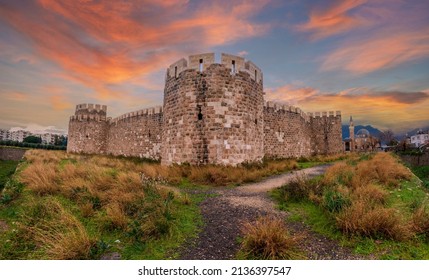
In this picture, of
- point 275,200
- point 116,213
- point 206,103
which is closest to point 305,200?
point 275,200

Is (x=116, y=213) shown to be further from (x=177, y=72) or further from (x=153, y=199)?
(x=177, y=72)

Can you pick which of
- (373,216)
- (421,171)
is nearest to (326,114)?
(421,171)

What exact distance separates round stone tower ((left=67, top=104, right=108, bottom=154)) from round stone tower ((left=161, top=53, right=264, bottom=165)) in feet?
63.8

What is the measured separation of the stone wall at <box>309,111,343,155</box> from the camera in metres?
25.8

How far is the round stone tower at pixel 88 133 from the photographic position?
90.1ft

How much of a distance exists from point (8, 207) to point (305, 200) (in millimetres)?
6942

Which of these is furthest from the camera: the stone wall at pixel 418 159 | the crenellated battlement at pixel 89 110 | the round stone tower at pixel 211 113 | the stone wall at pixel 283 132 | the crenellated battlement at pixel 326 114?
the crenellated battlement at pixel 89 110

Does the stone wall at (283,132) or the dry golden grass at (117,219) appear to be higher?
the stone wall at (283,132)

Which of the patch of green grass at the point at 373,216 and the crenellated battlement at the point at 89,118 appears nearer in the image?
the patch of green grass at the point at 373,216

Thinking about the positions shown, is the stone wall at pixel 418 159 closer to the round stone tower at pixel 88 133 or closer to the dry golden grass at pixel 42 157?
the dry golden grass at pixel 42 157

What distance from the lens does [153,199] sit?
495cm

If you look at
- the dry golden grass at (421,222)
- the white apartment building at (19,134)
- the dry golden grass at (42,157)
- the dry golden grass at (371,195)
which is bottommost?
the dry golden grass at (421,222)

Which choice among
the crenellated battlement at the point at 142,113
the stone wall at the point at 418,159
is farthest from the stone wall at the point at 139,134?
the stone wall at the point at 418,159

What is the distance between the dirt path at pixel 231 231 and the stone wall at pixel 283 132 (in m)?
12.6
